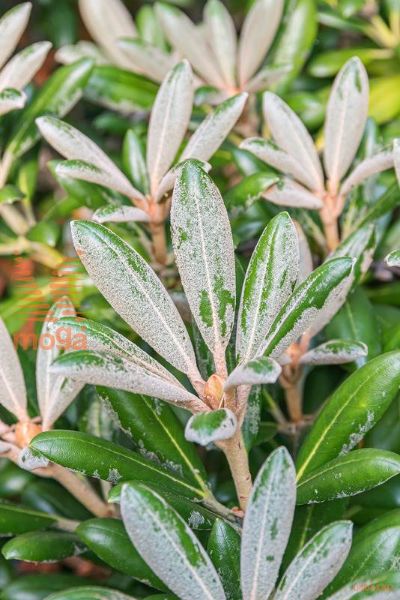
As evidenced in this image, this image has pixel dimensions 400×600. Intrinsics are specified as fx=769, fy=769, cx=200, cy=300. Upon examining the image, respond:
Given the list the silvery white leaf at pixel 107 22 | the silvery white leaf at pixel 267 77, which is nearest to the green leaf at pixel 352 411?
the silvery white leaf at pixel 267 77

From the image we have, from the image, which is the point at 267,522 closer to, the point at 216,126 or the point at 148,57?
the point at 216,126

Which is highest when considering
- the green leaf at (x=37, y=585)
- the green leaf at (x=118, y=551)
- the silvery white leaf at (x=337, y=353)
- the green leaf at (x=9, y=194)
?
the green leaf at (x=9, y=194)

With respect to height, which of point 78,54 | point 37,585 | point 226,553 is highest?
point 78,54

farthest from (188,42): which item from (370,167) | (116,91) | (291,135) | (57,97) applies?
(370,167)

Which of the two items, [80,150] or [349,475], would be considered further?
[80,150]

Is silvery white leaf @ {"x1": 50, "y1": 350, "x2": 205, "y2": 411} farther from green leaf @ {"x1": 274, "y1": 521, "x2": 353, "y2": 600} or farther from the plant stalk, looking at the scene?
green leaf @ {"x1": 274, "y1": 521, "x2": 353, "y2": 600}

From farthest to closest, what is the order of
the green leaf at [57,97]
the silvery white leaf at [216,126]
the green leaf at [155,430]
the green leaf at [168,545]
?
the green leaf at [57,97], the silvery white leaf at [216,126], the green leaf at [155,430], the green leaf at [168,545]

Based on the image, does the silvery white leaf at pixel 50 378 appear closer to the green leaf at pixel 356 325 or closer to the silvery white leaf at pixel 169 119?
the silvery white leaf at pixel 169 119

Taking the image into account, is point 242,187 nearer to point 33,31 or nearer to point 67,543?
point 67,543
